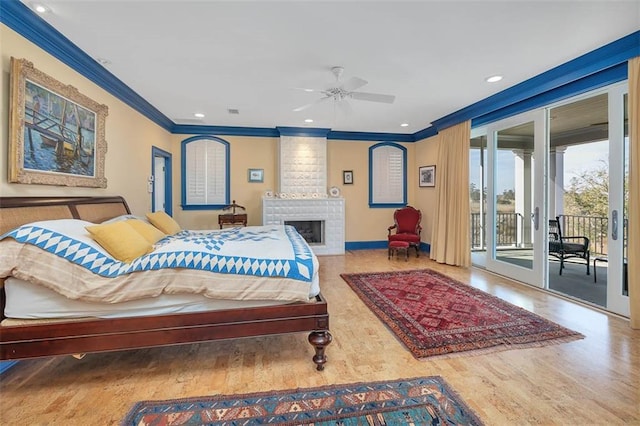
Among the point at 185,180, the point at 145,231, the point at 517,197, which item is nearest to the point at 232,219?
the point at 185,180

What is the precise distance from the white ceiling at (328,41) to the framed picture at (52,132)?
487 millimetres

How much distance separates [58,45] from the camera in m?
2.56

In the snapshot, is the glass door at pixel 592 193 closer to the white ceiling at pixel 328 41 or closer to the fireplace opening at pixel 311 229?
the white ceiling at pixel 328 41

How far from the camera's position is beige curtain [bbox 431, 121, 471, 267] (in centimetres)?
489

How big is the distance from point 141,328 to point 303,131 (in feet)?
15.9

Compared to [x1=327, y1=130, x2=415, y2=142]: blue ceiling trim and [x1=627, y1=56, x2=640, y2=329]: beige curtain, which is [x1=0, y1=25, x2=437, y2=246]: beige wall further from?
[x1=627, y1=56, x2=640, y2=329]: beige curtain

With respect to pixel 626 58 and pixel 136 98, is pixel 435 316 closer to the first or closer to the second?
pixel 626 58

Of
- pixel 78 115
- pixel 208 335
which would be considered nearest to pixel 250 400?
pixel 208 335

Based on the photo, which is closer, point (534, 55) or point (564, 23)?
point (564, 23)

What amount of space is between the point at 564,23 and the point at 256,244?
10.3 ft

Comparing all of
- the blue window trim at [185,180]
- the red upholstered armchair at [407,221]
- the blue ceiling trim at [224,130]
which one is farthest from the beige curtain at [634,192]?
the blue window trim at [185,180]

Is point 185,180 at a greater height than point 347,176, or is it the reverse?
point 347,176

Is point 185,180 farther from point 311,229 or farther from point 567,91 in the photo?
point 567,91

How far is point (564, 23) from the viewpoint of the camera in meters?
2.36
